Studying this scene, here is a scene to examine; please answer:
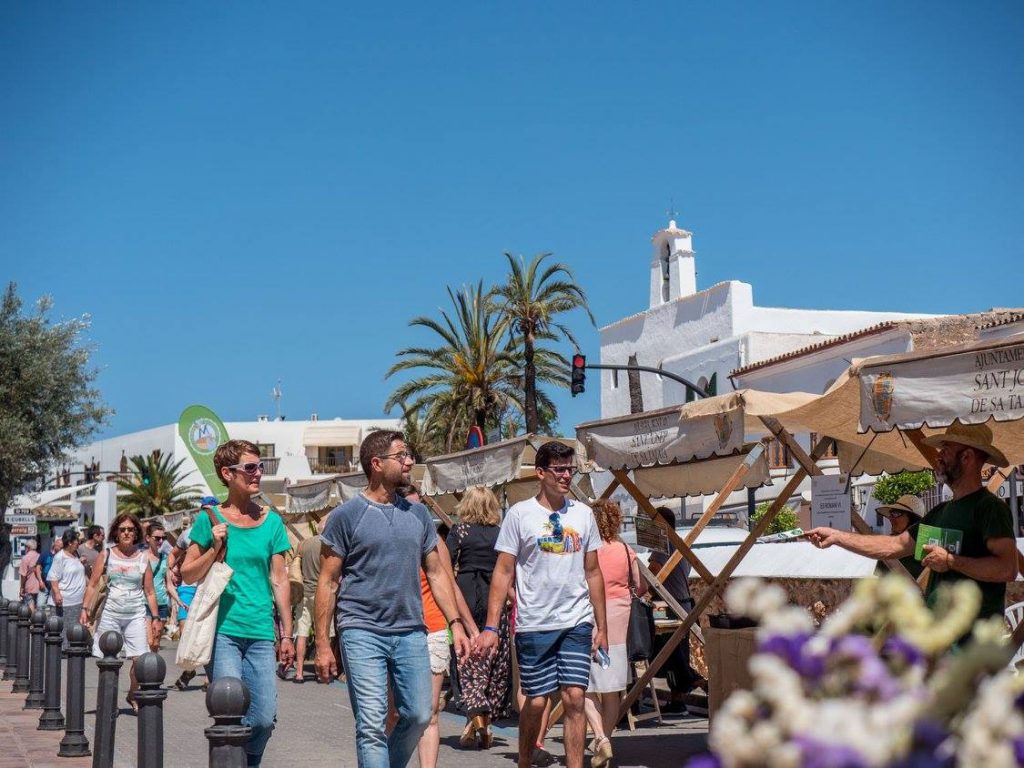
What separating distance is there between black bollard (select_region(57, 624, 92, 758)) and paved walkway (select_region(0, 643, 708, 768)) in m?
0.13

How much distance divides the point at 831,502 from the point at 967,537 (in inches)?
77.1

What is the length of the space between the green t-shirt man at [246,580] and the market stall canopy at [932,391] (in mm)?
3458

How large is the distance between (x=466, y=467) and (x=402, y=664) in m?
6.24

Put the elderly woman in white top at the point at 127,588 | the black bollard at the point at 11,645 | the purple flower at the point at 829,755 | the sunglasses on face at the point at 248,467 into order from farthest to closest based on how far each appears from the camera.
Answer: the black bollard at the point at 11,645 < the elderly woman in white top at the point at 127,588 < the sunglasses on face at the point at 248,467 < the purple flower at the point at 829,755

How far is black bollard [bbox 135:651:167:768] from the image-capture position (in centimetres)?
614

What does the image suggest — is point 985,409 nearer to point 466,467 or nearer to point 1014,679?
point 1014,679

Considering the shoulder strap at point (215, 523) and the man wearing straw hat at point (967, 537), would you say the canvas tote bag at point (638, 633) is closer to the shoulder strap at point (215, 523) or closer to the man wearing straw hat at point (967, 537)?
the man wearing straw hat at point (967, 537)

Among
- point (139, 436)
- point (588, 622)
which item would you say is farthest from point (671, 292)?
point (588, 622)

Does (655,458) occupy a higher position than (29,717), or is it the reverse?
(655,458)

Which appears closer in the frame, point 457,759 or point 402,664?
point 402,664

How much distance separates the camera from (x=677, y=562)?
37.9 feet

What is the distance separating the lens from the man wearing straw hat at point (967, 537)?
19.1 feet

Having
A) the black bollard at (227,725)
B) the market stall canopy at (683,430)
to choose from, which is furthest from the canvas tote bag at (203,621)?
the market stall canopy at (683,430)

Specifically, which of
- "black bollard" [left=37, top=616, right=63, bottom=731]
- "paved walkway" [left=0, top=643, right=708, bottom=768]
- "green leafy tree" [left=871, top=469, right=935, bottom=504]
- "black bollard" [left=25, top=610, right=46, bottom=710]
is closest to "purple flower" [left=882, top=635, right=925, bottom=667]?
"paved walkway" [left=0, top=643, right=708, bottom=768]
